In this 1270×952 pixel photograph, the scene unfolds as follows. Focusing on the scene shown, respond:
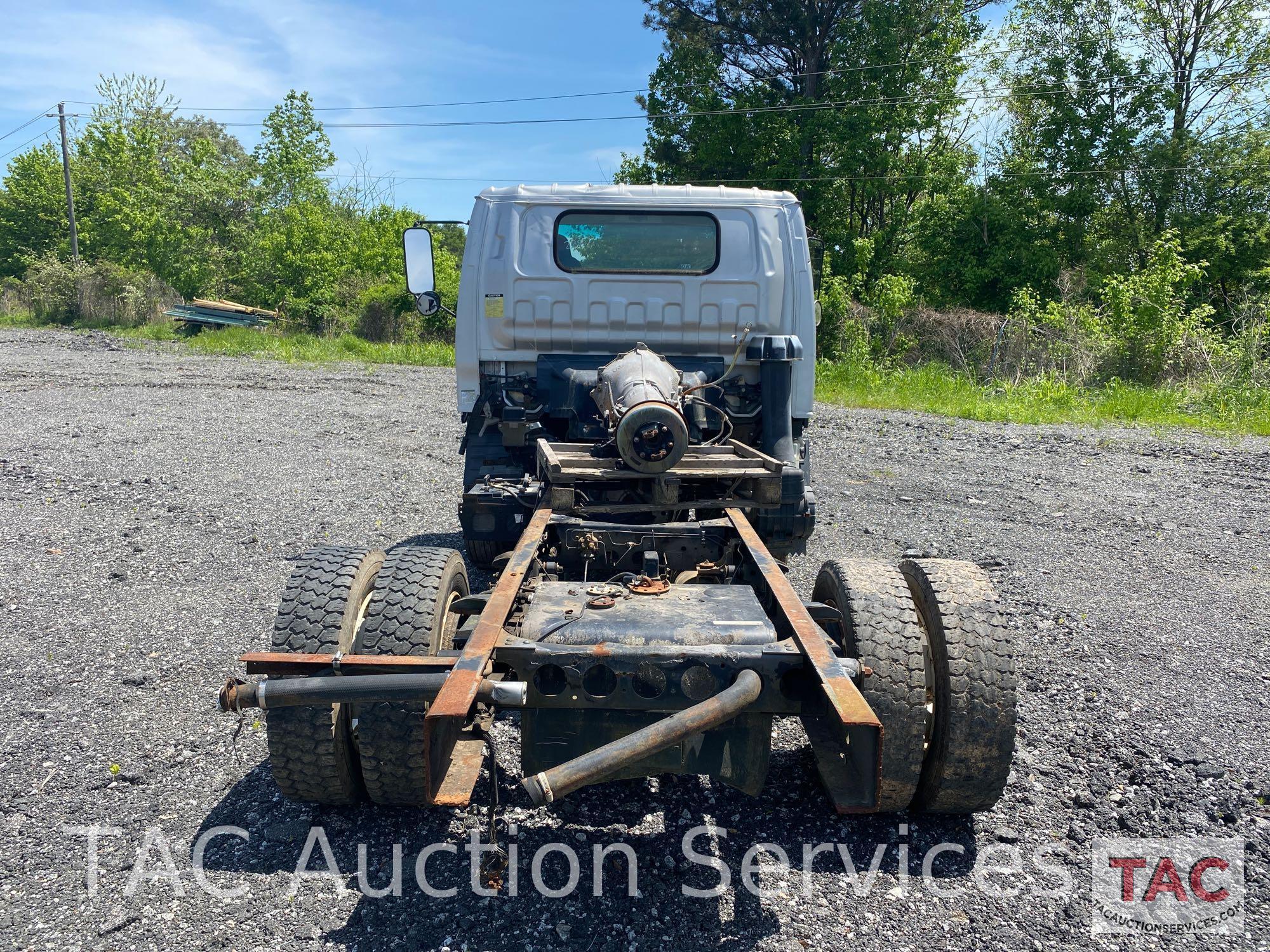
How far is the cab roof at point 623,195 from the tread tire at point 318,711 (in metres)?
3.04

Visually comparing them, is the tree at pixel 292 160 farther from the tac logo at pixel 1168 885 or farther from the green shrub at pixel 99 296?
the tac logo at pixel 1168 885

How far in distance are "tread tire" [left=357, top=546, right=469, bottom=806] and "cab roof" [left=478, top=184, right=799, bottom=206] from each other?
2933 mm

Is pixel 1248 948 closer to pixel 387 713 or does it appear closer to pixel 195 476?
pixel 387 713

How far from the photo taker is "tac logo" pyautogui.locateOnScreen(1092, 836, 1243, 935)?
8.23 feet

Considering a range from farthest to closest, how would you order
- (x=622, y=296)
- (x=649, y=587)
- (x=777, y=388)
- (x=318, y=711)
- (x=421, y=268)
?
1. (x=421, y=268)
2. (x=622, y=296)
3. (x=777, y=388)
4. (x=649, y=587)
5. (x=318, y=711)

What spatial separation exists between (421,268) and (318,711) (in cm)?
355

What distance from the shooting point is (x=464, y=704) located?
6.94ft

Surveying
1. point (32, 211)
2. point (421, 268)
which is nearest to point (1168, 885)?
point (421, 268)

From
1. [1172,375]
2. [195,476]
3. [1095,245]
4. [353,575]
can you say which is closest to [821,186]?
[1095,245]

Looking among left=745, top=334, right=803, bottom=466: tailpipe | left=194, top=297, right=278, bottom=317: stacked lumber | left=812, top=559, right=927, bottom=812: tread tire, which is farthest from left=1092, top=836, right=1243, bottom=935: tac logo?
left=194, top=297, right=278, bottom=317: stacked lumber

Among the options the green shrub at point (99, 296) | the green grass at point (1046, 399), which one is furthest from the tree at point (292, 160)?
the green grass at point (1046, 399)

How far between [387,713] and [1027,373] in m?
16.4

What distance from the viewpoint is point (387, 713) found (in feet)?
8.89

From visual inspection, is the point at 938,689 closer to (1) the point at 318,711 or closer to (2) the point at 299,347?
Answer: (1) the point at 318,711
